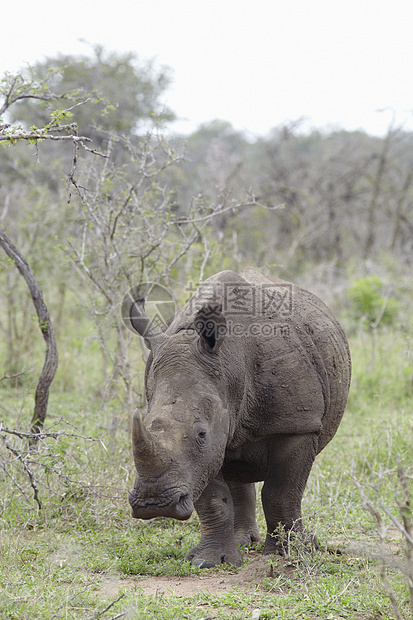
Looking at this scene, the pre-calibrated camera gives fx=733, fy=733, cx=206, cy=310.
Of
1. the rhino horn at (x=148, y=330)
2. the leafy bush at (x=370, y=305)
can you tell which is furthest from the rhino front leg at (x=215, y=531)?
the leafy bush at (x=370, y=305)

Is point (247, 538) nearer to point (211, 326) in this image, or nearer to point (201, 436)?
point (201, 436)

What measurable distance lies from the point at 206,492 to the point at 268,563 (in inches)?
23.8

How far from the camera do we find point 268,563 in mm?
4516

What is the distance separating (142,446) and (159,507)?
349mm

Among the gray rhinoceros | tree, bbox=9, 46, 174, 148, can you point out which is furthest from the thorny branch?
tree, bbox=9, 46, 174, 148

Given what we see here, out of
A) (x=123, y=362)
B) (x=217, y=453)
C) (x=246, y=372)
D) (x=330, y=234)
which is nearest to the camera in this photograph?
(x=217, y=453)

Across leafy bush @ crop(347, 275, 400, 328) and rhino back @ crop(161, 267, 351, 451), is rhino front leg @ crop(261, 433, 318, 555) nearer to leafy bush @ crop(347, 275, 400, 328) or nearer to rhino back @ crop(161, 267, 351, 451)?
rhino back @ crop(161, 267, 351, 451)

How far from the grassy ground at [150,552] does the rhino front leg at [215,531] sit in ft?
0.33

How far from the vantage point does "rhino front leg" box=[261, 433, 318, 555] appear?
471 cm

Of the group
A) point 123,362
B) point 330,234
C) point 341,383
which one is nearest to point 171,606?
point 341,383

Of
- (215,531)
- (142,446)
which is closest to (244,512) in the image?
(215,531)

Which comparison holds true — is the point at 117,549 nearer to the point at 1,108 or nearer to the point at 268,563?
the point at 268,563

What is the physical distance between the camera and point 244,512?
5.38 metres

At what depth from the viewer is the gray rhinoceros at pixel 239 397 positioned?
418 centimetres
